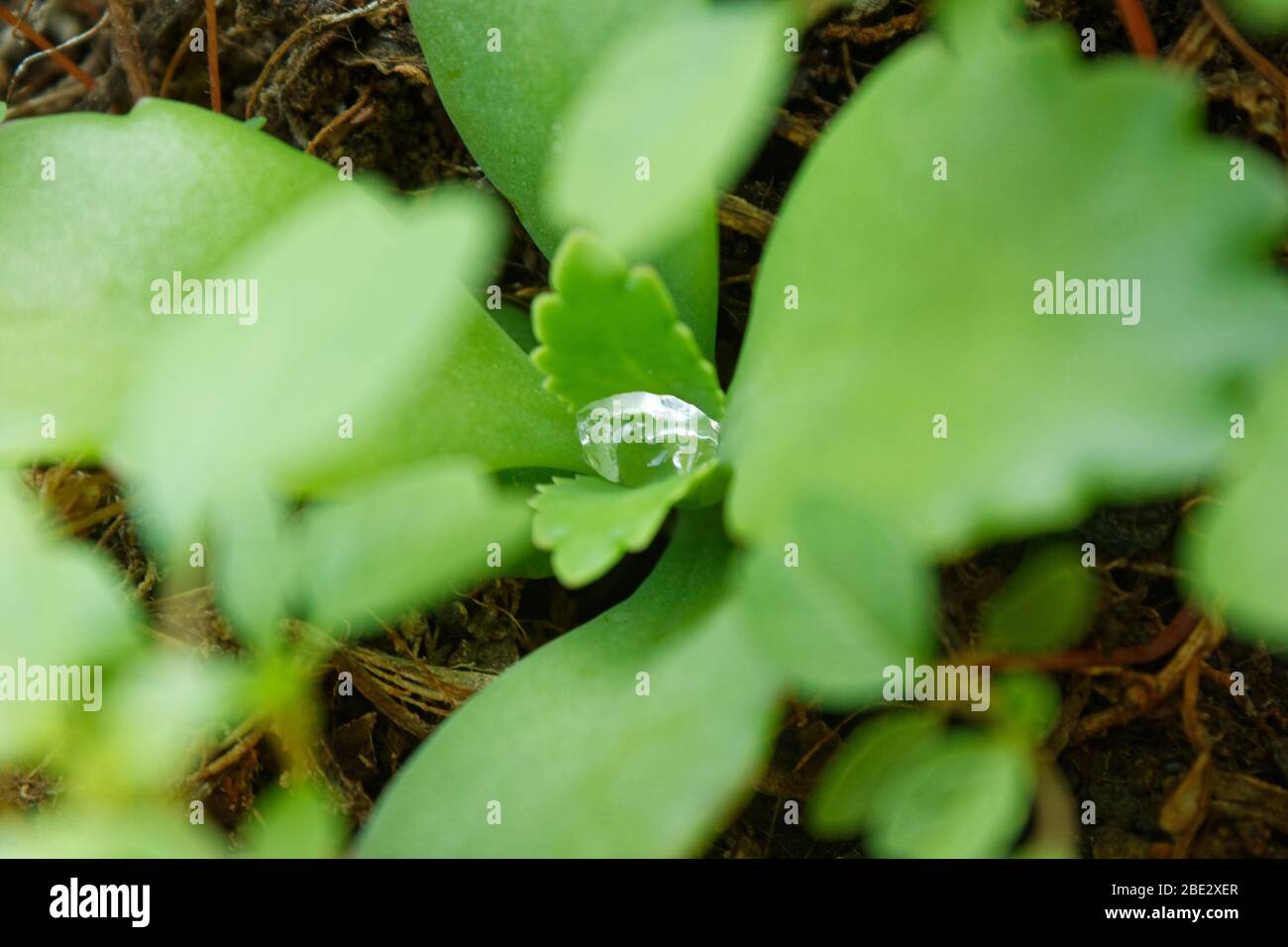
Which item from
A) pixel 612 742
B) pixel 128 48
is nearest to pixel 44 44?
pixel 128 48

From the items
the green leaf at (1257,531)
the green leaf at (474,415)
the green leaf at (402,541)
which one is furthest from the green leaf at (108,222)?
the green leaf at (1257,531)

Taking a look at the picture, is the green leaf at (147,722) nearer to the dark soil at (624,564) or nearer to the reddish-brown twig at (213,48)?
the dark soil at (624,564)

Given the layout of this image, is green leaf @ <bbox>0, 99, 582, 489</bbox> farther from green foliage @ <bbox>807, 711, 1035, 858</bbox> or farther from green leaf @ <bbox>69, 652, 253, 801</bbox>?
green foliage @ <bbox>807, 711, 1035, 858</bbox>

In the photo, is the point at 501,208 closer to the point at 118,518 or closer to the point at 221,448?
the point at 118,518

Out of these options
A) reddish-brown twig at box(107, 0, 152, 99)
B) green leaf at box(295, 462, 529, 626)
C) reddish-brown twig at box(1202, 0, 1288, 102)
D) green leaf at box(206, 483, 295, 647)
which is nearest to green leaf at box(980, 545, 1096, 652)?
green leaf at box(295, 462, 529, 626)

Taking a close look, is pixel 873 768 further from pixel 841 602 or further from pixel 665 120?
pixel 665 120

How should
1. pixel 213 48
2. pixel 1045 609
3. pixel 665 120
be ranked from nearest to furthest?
1. pixel 665 120
2. pixel 1045 609
3. pixel 213 48
